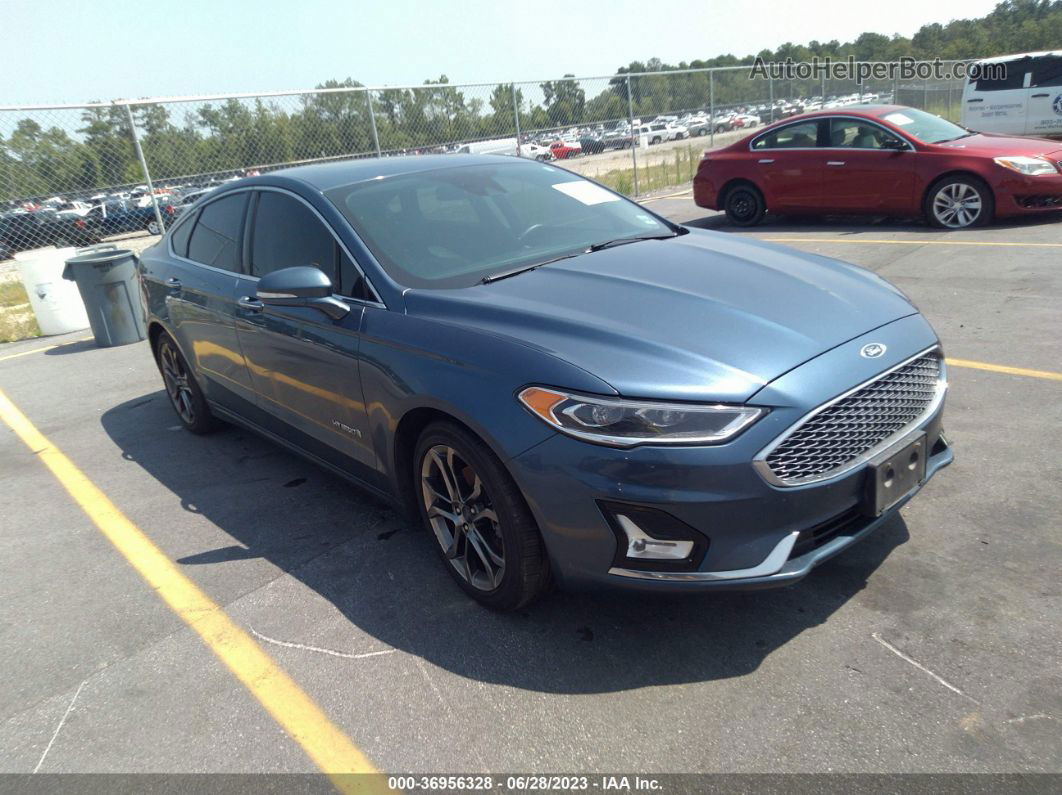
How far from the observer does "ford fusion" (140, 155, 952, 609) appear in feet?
8.59

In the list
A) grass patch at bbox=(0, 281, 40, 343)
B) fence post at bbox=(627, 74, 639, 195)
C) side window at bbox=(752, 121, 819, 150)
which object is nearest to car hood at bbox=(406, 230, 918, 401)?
side window at bbox=(752, 121, 819, 150)

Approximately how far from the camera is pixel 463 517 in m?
3.25

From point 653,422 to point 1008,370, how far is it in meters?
3.60

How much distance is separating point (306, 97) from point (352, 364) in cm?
995

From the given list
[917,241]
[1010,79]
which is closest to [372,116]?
[917,241]

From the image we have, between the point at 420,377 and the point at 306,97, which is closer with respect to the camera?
the point at 420,377

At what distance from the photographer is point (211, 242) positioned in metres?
5.00

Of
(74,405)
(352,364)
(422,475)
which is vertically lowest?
(74,405)

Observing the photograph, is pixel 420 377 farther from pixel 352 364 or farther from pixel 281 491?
pixel 281 491

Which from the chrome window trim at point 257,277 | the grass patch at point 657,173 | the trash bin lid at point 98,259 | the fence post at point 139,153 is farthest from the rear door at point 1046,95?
the chrome window trim at point 257,277

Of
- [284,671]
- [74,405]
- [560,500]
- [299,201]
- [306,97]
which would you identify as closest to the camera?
[560,500]

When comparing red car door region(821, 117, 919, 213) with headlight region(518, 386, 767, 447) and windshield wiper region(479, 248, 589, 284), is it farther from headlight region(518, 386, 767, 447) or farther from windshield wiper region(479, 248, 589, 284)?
headlight region(518, 386, 767, 447)

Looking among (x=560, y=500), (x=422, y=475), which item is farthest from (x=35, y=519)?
(x=560, y=500)

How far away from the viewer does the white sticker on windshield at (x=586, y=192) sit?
4.47m
